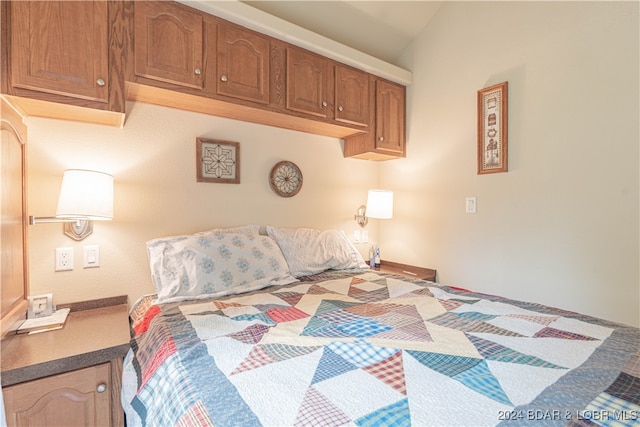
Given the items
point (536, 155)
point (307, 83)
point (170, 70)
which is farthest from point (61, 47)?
point (536, 155)

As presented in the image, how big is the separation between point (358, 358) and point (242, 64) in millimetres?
1725

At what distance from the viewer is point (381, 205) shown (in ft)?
8.34

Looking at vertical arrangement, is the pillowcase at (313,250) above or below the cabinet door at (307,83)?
below

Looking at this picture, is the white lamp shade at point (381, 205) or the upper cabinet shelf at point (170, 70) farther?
the white lamp shade at point (381, 205)

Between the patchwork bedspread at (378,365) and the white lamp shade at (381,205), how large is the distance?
3.80 ft

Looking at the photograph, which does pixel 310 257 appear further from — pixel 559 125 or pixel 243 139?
pixel 559 125

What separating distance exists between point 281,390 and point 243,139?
5.78 ft

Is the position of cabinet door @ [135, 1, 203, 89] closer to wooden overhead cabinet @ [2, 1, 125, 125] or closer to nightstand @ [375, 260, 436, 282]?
wooden overhead cabinet @ [2, 1, 125, 125]

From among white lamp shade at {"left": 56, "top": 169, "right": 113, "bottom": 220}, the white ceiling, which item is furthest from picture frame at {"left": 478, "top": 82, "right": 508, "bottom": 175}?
white lamp shade at {"left": 56, "top": 169, "right": 113, "bottom": 220}

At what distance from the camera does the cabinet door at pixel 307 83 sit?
2.00 meters

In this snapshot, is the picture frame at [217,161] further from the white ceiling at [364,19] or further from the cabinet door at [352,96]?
the white ceiling at [364,19]

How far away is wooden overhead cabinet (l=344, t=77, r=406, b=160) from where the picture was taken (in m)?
2.46

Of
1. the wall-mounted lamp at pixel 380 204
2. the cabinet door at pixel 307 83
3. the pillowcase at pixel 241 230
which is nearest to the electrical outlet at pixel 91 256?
the pillowcase at pixel 241 230

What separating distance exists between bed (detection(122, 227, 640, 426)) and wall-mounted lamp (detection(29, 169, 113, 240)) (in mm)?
342
